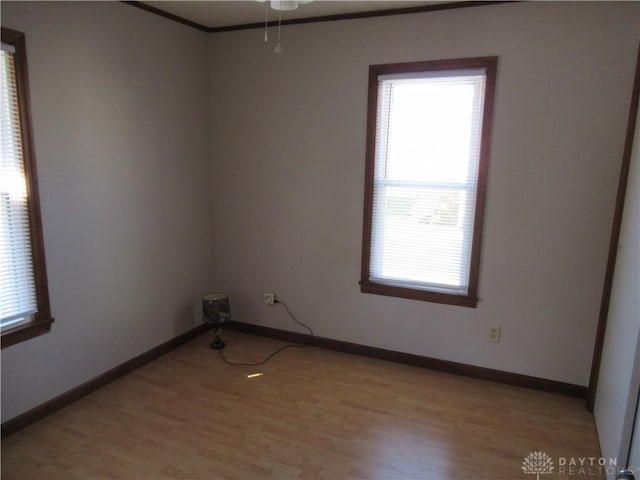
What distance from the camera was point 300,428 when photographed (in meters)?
2.44

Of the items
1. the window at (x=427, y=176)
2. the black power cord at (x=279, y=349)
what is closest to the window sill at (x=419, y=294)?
the window at (x=427, y=176)

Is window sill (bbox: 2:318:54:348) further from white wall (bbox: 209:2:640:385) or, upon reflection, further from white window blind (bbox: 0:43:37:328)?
white wall (bbox: 209:2:640:385)

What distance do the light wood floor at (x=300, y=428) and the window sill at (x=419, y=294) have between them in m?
0.53

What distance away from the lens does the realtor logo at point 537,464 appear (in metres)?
2.12

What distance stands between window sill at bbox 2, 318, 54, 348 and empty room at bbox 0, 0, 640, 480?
1 centimetres

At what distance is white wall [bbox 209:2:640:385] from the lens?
252cm

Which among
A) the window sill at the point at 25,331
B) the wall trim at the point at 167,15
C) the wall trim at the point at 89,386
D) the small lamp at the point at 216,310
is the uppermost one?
the wall trim at the point at 167,15

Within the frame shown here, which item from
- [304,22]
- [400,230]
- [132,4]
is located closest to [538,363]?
[400,230]

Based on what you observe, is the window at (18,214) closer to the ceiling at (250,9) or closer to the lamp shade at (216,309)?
the ceiling at (250,9)

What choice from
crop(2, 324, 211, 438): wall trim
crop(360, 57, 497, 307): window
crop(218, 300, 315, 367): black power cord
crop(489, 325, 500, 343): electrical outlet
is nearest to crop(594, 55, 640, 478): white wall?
crop(489, 325, 500, 343): electrical outlet

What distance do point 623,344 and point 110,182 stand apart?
9.83ft

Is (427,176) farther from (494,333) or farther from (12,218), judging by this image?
(12,218)

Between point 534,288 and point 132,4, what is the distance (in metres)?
3.14

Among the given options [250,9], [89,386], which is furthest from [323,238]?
[89,386]
